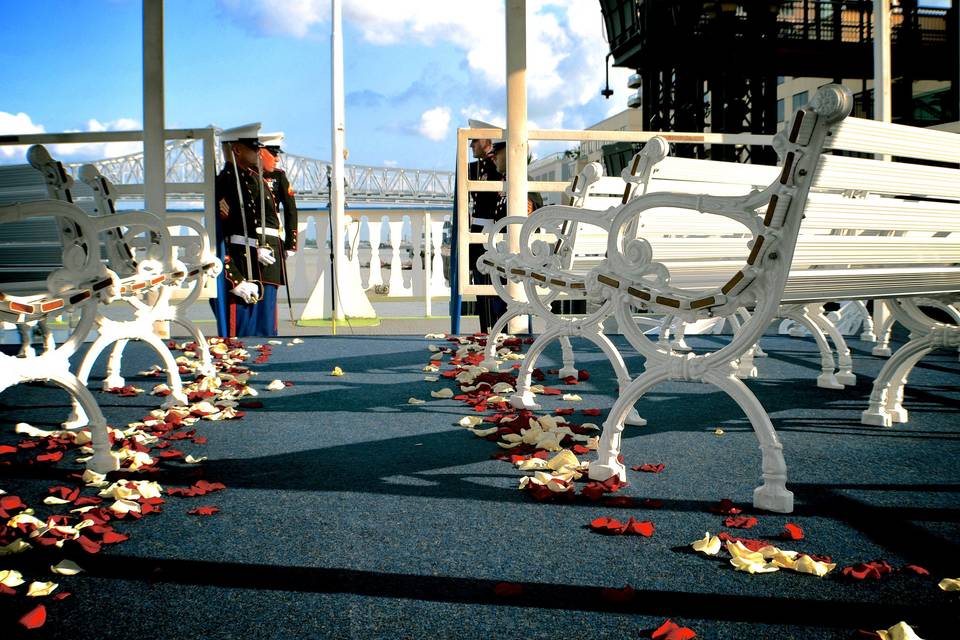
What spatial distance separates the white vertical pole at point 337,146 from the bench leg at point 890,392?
532 centimetres

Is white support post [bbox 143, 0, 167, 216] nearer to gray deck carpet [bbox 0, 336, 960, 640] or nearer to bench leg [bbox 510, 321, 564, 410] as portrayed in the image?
gray deck carpet [bbox 0, 336, 960, 640]

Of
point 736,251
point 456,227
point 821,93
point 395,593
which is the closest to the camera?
point 395,593

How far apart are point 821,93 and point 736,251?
1.32 metres

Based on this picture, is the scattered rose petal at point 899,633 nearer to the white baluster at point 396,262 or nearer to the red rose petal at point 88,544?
the red rose petal at point 88,544

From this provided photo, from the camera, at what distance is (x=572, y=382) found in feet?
11.0

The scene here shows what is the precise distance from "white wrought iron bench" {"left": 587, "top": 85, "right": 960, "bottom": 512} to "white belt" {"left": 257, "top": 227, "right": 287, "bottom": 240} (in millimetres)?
3413

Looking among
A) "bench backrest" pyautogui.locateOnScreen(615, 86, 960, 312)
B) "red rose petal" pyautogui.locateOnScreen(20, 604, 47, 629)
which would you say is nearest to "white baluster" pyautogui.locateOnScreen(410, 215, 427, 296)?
"bench backrest" pyautogui.locateOnScreen(615, 86, 960, 312)

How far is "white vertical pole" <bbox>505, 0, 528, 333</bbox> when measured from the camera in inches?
190

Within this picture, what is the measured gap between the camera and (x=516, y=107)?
484 cm

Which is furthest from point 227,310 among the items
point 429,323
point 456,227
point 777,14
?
point 777,14

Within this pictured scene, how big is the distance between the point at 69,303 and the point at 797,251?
1.86 metres

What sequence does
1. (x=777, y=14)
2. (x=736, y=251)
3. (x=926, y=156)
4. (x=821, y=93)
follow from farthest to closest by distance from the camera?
1. (x=777, y=14)
2. (x=736, y=251)
3. (x=926, y=156)
4. (x=821, y=93)

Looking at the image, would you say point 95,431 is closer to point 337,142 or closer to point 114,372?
point 114,372

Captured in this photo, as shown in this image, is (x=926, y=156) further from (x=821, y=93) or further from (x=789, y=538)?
(x=789, y=538)
